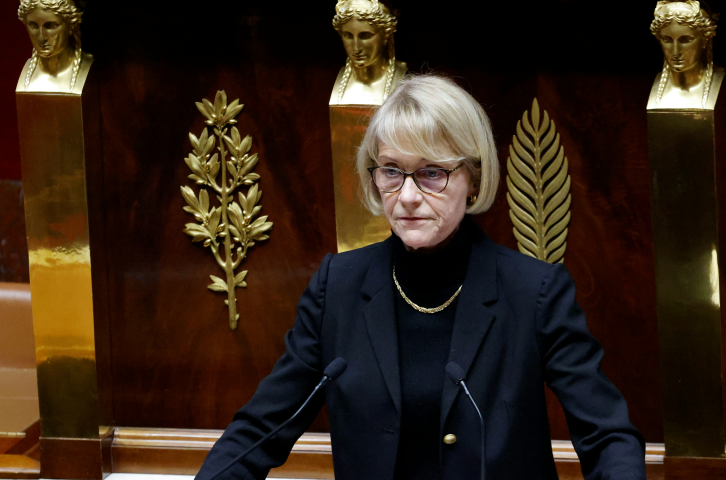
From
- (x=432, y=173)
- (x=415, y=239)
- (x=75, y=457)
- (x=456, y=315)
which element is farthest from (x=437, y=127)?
(x=75, y=457)

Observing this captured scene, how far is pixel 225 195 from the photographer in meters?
3.01

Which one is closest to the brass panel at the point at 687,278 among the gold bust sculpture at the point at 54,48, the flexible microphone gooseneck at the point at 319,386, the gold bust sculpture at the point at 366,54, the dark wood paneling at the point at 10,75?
the gold bust sculpture at the point at 366,54

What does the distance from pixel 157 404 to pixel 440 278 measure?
172 centimetres

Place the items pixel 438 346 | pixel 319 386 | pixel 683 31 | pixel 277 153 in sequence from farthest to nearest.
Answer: pixel 277 153 → pixel 683 31 → pixel 438 346 → pixel 319 386

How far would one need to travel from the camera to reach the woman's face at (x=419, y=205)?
161 centimetres

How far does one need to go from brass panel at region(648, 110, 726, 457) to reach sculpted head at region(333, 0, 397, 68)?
803 millimetres

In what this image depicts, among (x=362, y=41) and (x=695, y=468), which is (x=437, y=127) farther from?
(x=695, y=468)

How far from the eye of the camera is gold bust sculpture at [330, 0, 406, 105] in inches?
104

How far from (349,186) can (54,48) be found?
1043 mm

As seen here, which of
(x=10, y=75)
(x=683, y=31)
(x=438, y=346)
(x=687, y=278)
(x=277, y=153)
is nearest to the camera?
(x=438, y=346)

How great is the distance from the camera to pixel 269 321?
3041 mm

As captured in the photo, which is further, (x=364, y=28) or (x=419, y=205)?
(x=364, y=28)

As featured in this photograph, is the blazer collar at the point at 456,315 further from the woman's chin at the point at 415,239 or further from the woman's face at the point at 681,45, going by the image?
the woman's face at the point at 681,45

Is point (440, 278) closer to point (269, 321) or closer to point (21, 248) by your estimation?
point (269, 321)
